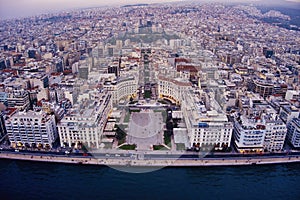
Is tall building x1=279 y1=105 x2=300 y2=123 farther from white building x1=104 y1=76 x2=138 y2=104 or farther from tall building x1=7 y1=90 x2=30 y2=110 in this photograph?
tall building x1=7 y1=90 x2=30 y2=110

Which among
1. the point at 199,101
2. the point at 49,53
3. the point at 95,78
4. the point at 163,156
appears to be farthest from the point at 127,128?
the point at 49,53

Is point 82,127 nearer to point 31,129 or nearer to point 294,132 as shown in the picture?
point 31,129

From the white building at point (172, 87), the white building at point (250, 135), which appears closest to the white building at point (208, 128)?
the white building at point (250, 135)

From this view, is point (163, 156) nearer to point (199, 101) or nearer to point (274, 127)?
point (199, 101)

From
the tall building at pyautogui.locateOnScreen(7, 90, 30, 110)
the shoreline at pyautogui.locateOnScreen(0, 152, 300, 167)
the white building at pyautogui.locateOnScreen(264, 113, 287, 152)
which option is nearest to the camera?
the shoreline at pyautogui.locateOnScreen(0, 152, 300, 167)

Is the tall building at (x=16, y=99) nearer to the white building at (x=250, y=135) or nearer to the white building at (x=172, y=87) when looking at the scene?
the white building at (x=172, y=87)

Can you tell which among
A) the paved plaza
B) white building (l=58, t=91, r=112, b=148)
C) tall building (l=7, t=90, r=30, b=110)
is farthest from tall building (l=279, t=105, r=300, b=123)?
tall building (l=7, t=90, r=30, b=110)
